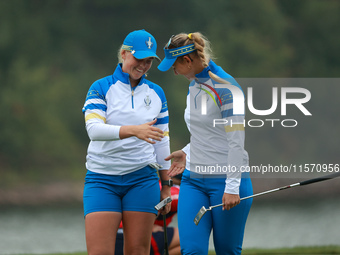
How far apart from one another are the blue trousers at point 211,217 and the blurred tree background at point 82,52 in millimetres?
8589

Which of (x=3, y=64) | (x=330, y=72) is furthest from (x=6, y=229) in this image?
(x=330, y=72)

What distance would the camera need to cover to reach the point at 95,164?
9.41 feet

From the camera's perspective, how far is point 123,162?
2.85 meters

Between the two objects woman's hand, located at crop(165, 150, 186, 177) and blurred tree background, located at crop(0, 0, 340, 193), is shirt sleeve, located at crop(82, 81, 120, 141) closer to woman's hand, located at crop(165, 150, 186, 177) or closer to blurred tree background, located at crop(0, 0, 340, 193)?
woman's hand, located at crop(165, 150, 186, 177)

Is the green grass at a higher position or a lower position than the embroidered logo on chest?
lower

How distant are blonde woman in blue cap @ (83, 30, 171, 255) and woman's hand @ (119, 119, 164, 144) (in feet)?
0.10

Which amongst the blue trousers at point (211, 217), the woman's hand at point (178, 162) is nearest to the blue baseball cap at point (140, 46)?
the woman's hand at point (178, 162)

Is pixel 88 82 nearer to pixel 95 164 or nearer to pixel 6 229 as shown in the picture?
pixel 6 229

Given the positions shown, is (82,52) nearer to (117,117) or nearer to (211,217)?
(117,117)

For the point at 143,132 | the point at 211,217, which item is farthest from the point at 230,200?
the point at 143,132

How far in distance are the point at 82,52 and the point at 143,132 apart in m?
9.45

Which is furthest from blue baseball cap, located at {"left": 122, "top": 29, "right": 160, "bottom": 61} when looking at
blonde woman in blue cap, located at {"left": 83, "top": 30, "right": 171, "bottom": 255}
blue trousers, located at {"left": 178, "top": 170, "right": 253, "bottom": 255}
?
blue trousers, located at {"left": 178, "top": 170, "right": 253, "bottom": 255}

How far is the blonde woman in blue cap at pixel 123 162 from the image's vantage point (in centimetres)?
279

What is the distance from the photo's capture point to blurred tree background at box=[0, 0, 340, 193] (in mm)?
11461
